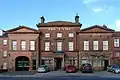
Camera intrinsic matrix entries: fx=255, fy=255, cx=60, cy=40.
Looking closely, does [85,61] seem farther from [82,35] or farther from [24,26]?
[24,26]

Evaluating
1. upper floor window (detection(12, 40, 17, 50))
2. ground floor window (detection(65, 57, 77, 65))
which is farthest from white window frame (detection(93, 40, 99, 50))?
upper floor window (detection(12, 40, 17, 50))

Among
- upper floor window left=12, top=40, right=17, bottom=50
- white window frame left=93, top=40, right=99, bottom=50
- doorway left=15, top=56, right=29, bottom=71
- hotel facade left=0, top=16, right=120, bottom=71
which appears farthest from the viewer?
doorway left=15, top=56, right=29, bottom=71

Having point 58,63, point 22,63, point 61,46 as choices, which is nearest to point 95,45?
point 61,46

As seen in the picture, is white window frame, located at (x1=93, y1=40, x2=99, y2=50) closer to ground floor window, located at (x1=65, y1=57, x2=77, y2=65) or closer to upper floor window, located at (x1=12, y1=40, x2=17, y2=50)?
ground floor window, located at (x1=65, y1=57, x2=77, y2=65)

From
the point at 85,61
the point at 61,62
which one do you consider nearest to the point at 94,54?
the point at 85,61

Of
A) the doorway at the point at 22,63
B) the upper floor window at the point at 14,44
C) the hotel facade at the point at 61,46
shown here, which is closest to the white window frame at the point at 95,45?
the hotel facade at the point at 61,46

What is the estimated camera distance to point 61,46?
59.0m

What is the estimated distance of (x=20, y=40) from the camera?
5872cm

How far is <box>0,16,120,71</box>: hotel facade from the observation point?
57.7 m

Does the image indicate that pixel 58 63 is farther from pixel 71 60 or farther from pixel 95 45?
pixel 95 45

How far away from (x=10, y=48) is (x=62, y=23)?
13293mm

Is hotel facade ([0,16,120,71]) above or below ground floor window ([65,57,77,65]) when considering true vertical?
above

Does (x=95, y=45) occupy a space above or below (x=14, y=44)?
below

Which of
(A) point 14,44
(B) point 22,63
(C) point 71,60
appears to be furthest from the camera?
(B) point 22,63
